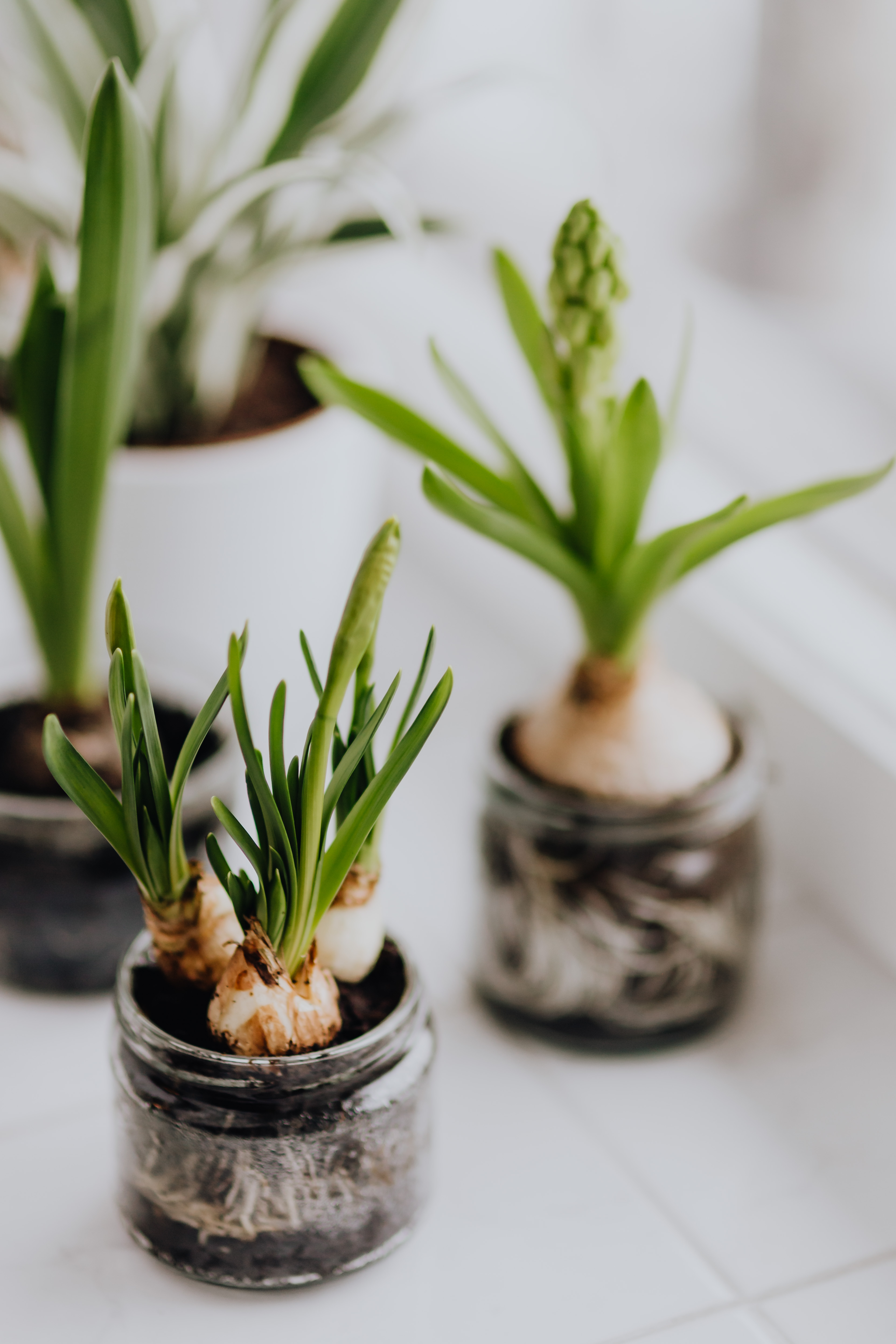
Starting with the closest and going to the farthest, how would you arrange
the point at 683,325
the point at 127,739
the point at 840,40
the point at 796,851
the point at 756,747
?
the point at 127,739
the point at 756,747
the point at 796,851
the point at 840,40
the point at 683,325

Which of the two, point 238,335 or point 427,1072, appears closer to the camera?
point 427,1072

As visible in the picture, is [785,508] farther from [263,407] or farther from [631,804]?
[263,407]

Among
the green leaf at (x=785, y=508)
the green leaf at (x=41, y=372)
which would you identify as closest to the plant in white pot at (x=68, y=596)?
the green leaf at (x=41, y=372)

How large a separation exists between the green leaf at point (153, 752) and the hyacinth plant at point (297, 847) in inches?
0.7

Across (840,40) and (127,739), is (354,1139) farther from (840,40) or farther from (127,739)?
(840,40)

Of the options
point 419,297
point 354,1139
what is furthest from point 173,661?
point 419,297

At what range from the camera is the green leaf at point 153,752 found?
43 centimetres

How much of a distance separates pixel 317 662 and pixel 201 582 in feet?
0.27

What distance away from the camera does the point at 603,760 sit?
23.0 inches

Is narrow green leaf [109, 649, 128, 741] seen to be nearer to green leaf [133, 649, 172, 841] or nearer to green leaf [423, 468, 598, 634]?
green leaf [133, 649, 172, 841]

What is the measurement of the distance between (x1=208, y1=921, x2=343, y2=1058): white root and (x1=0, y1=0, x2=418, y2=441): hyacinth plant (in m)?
0.33

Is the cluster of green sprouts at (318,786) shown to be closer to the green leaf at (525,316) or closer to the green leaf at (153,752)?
the green leaf at (153,752)

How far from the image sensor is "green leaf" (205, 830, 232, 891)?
45 centimetres

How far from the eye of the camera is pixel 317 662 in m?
0.79
